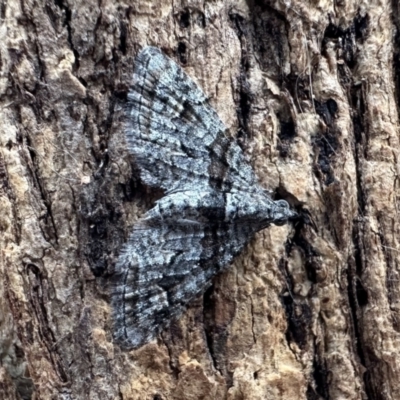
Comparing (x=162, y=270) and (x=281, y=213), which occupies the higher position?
(x=281, y=213)

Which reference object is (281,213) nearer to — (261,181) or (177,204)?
(261,181)

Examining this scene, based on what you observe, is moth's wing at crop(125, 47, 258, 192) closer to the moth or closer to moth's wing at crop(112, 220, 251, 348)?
the moth

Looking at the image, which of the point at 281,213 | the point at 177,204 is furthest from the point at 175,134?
the point at 281,213

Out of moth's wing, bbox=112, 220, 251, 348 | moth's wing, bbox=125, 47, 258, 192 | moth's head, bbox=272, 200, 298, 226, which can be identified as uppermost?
moth's wing, bbox=125, 47, 258, 192

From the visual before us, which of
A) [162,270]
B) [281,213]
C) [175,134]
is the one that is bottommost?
[162,270]

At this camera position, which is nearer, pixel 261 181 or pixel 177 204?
pixel 177 204

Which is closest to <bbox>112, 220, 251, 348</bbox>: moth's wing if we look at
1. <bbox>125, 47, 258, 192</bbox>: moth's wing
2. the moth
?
the moth
